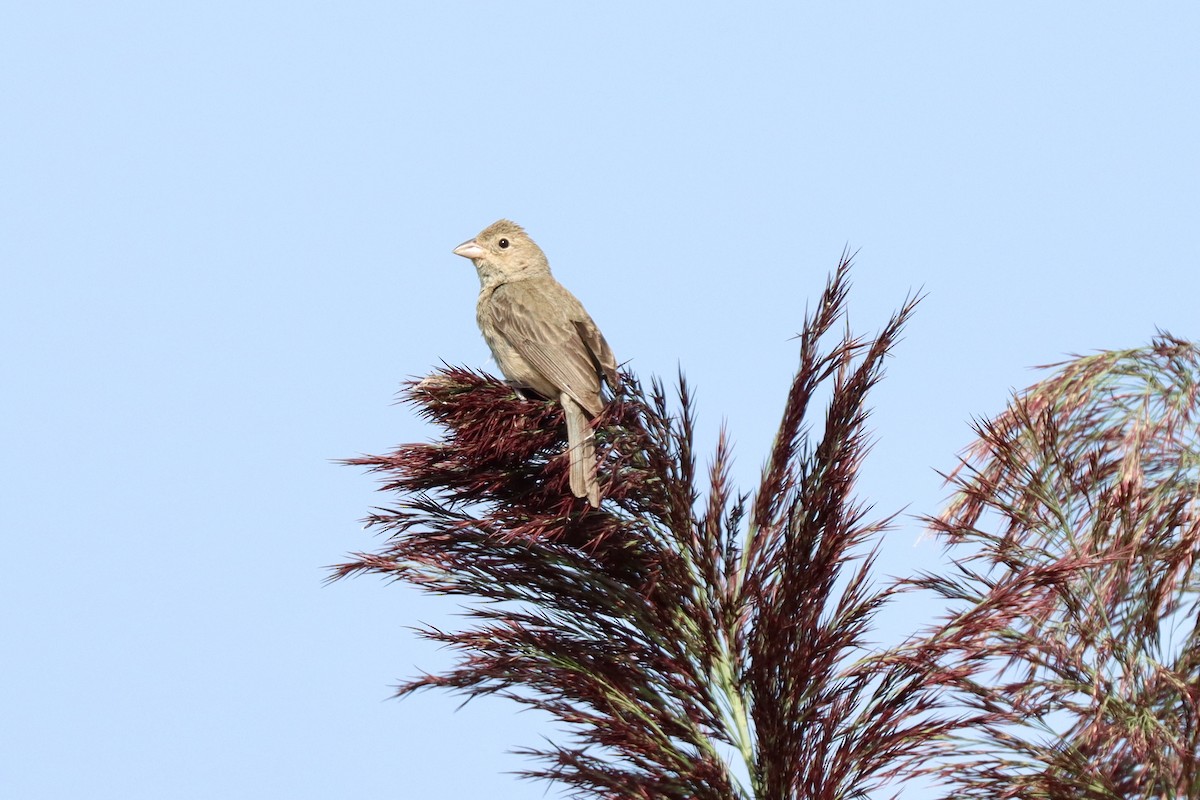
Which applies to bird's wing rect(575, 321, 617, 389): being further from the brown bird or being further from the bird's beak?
the bird's beak

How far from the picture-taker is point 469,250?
7.71 meters

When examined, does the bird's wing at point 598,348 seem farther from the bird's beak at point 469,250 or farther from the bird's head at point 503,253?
the bird's beak at point 469,250

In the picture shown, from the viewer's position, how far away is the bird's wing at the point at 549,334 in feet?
18.3

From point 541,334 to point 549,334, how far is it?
0.06m

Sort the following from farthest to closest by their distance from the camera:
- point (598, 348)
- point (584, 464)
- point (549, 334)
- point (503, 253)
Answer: point (503, 253) → point (549, 334) → point (598, 348) → point (584, 464)

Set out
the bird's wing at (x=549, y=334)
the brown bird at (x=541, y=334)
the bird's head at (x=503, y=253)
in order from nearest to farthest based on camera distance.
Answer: the brown bird at (x=541, y=334)
the bird's wing at (x=549, y=334)
the bird's head at (x=503, y=253)

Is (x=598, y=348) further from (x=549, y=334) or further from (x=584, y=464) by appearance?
(x=584, y=464)

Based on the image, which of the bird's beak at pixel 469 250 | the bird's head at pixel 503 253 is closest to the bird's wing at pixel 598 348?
the bird's head at pixel 503 253

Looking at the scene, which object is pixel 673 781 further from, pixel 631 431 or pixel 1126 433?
pixel 1126 433

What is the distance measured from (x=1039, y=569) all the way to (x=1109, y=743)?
1221 millimetres

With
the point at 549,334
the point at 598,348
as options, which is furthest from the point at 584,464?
the point at 549,334

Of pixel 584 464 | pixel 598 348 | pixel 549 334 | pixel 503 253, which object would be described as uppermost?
pixel 503 253

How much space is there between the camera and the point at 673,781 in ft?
13.5

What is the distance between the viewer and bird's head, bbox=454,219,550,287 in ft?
25.2
